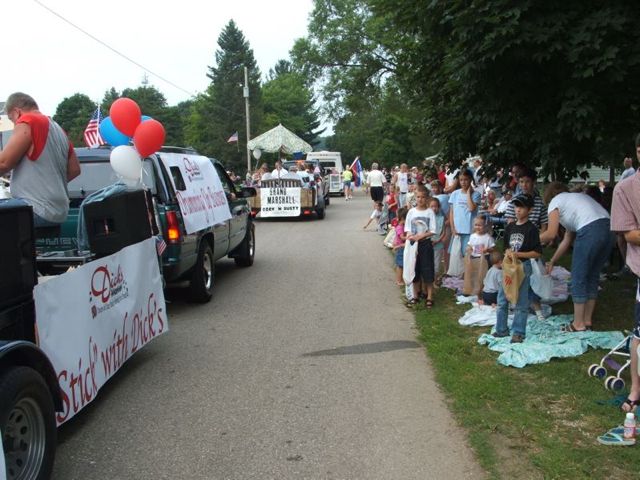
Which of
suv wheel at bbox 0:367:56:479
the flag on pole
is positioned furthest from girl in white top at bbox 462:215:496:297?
the flag on pole

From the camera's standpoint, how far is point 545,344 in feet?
19.0

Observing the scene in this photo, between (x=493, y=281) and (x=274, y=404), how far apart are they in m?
3.51

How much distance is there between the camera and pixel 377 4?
7.43 m

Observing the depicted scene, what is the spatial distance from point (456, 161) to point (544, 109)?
2.54 m

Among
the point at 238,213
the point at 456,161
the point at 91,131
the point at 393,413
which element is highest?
the point at 91,131

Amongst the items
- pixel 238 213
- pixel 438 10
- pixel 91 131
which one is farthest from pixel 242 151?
pixel 438 10

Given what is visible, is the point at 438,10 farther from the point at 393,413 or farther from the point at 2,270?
the point at 2,270

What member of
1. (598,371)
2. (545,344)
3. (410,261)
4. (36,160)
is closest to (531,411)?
(598,371)

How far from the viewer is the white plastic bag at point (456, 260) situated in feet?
29.5

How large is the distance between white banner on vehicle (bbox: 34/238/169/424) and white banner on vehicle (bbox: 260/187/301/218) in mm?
13496

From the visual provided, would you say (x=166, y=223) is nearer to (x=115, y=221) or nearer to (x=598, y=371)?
(x=115, y=221)

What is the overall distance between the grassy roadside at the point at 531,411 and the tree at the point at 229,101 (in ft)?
200

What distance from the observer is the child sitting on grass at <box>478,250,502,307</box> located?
22.8 feet

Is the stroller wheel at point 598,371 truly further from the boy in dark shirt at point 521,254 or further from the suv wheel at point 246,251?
the suv wheel at point 246,251
